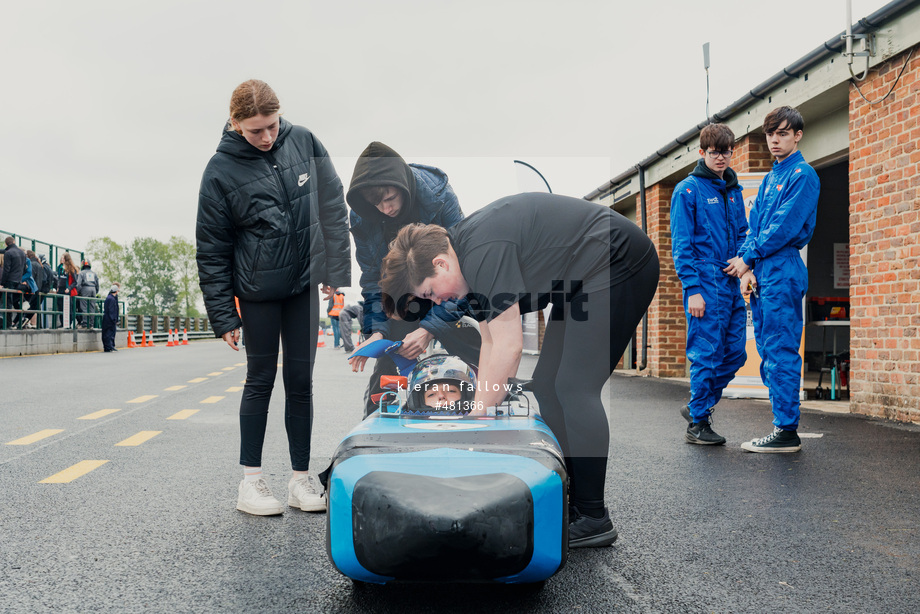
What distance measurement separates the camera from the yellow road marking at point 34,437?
211 inches

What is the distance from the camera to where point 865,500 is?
3.66 meters

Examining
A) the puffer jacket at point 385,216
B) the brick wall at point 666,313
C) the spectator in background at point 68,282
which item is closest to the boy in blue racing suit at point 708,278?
the puffer jacket at point 385,216

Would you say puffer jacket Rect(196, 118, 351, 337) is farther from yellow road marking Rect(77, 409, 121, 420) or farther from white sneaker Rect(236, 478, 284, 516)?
yellow road marking Rect(77, 409, 121, 420)

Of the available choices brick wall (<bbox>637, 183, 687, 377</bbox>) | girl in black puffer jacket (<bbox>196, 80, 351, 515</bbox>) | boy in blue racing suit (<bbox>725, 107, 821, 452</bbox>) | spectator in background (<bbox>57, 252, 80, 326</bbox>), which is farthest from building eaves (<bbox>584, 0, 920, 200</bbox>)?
spectator in background (<bbox>57, 252, 80, 326</bbox>)

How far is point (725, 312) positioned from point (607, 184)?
11.0 metres

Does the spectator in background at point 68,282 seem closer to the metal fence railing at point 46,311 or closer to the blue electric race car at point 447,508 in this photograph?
the metal fence railing at point 46,311

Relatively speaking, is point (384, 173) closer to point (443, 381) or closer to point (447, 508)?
point (443, 381)

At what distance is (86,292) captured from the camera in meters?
22.7

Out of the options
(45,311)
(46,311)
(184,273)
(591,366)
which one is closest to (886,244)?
(591,366)

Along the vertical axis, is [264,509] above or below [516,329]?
below

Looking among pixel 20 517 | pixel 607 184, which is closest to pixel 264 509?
pixel 20 517

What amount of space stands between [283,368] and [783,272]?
3.33 m

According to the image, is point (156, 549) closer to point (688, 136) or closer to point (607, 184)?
point (688, 136)

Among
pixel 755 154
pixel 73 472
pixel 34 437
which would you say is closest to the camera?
pixel 73 472
